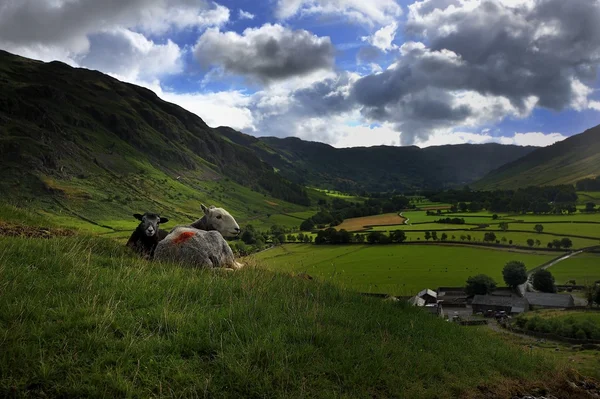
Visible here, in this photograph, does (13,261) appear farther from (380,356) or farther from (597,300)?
(597,300)

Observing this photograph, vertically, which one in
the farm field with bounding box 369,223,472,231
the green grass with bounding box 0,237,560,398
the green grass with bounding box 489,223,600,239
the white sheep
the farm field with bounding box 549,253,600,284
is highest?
the white sheep

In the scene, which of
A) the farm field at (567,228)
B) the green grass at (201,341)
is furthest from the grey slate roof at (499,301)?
the green grass at (201,341)

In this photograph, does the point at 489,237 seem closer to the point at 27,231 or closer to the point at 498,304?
the point at 498,304

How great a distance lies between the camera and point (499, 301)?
8038 centimetres

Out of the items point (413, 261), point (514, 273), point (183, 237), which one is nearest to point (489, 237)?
point (514, 273)

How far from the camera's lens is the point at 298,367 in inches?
256

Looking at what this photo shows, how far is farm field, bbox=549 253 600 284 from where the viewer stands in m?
80.2

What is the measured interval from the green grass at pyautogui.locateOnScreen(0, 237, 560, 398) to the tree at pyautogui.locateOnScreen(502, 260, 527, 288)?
80328mm

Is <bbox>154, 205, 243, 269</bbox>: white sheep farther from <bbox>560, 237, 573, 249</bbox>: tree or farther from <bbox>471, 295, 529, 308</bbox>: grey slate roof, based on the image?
<bbox>560, 237, 573, 249</bbox>: tree

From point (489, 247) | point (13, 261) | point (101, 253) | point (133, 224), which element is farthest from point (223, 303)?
point (133, 224)

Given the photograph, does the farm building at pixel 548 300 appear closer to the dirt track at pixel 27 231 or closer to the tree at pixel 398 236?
the tree at pixel 398 236

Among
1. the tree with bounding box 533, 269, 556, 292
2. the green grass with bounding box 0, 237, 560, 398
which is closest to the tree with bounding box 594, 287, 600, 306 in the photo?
the tree with bounding box 533, 269, 556, 292

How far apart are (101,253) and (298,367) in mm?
8888

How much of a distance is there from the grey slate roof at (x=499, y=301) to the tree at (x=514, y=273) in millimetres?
3332
